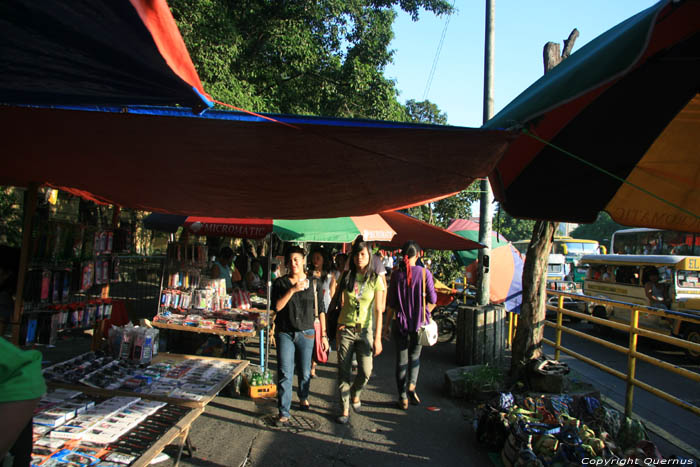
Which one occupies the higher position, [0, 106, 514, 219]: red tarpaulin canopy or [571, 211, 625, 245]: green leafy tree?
[571, 211, 625, 245]: green leafy tree

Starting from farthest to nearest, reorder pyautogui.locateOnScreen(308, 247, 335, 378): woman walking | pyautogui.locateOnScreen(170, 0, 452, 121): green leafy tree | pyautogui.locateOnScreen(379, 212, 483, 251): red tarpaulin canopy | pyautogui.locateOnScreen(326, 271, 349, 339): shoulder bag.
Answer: pyautogui.locateOnScreen(170, 0, 452, 121): green leafy tree, pyautogui.locateOnScreen(379, 212, 483, 251): red tarpaulin canopy, pyautogui.locateOnScreen(308, 247, 335, 378): woman walking, pyautogui.locateOnScreen(326, 271, 349, 339): shoulder bag

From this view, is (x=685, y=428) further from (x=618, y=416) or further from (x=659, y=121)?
(x=659, y=121)

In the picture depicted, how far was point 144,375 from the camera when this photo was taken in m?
3.83

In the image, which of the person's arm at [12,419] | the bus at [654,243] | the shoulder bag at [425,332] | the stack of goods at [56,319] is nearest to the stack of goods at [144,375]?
the stack of goods at [56,319]

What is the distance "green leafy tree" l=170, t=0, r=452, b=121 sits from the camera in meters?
13.2

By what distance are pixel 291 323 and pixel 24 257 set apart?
276 cm

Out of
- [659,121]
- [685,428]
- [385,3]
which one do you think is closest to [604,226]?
[385,3]

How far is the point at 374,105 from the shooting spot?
47.4ft

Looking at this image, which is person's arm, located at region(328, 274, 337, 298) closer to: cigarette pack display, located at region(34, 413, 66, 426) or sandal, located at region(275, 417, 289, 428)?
sandal, located at region(275, 417, 289, 428)

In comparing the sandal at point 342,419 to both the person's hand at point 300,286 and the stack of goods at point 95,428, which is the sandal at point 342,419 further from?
the stack of goods at point 95,428

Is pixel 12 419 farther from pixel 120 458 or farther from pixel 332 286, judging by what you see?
pixel 332 286

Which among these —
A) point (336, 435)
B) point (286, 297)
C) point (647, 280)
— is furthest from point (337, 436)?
point (647, 280)

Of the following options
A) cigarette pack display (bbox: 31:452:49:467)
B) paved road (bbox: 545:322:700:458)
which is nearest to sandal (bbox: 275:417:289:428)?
Result: cigarette pack display (bbox: 31:452:49:467)

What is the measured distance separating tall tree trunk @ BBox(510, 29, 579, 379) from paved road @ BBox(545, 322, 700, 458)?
1779mm
